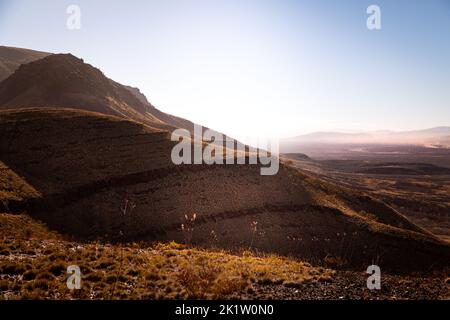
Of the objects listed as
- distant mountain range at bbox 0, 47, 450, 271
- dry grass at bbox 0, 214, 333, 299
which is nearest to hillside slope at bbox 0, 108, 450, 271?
distant mountain range at bbox 0, 47, 450, 271

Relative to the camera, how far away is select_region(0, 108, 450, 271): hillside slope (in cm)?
3088

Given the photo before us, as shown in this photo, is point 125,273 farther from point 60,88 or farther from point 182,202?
point 60,88

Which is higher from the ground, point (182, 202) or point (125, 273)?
point (182, 202)

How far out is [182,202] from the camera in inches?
1416

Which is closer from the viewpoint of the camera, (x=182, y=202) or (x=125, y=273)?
(x=125, y=273)

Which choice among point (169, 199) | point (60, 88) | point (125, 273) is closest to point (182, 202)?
point (169, 199)

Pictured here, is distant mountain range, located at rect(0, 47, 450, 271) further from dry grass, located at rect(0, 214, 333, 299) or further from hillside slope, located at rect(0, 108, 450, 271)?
dry grass, located at rect(0, 214, 333, 299)

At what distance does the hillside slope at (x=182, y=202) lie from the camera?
3088cm

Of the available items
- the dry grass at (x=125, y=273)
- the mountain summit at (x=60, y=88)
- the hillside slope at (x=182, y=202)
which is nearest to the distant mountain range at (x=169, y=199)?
the hillside slope at (x=182, y=202)

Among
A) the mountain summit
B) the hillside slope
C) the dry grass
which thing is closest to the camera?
the dry grass

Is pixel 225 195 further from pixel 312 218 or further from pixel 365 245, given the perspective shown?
pixel 365 245

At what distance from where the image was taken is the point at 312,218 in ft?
125

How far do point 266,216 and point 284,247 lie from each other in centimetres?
563
